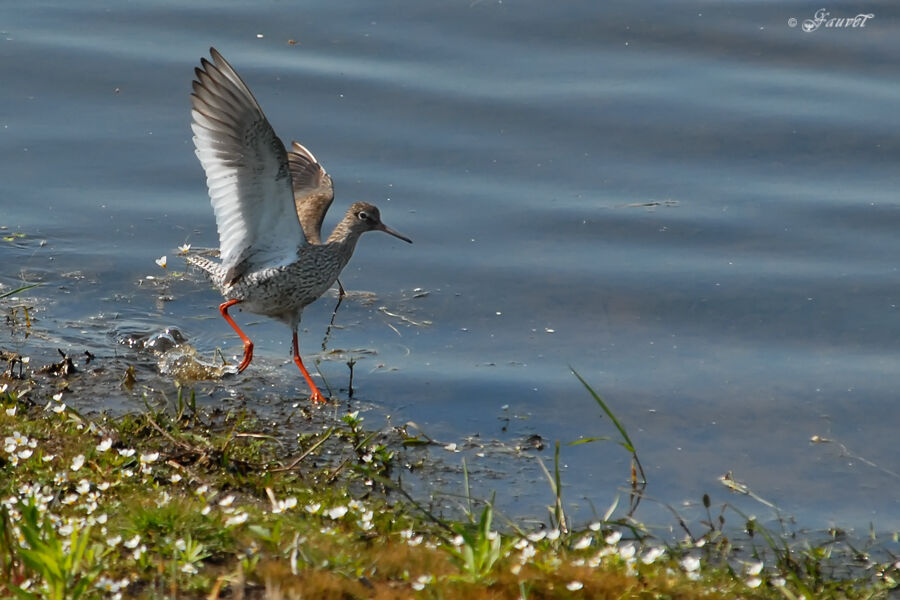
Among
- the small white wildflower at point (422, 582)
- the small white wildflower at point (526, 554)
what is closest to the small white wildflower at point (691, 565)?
the small white wildflower at point (526, 554)

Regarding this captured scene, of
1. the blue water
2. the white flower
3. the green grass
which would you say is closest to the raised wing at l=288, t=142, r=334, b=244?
the blue water

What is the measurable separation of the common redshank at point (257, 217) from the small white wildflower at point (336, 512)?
1798 mm

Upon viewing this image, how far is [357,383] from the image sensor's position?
21.5ft

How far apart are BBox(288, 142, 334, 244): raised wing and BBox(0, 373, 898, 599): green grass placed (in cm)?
192

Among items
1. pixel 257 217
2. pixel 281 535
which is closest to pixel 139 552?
pixel 281 535

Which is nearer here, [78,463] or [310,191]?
[78,463]

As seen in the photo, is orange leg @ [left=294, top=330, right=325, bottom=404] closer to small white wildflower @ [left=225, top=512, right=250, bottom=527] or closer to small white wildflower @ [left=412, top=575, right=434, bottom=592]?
small white wildflower @ [left=225, top=512, right=250, bottom=527]

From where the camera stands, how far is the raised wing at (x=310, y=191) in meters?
7.35

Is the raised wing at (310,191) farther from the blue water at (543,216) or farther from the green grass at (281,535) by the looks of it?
the green grass at (281,535)

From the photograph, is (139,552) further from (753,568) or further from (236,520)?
(753,568)

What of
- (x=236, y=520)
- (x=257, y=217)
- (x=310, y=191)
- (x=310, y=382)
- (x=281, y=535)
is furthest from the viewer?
(x=310, y=191)

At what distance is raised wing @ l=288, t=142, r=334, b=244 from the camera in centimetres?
735

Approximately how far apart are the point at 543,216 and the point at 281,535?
15.2 ft

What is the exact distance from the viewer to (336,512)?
4.23 meters
